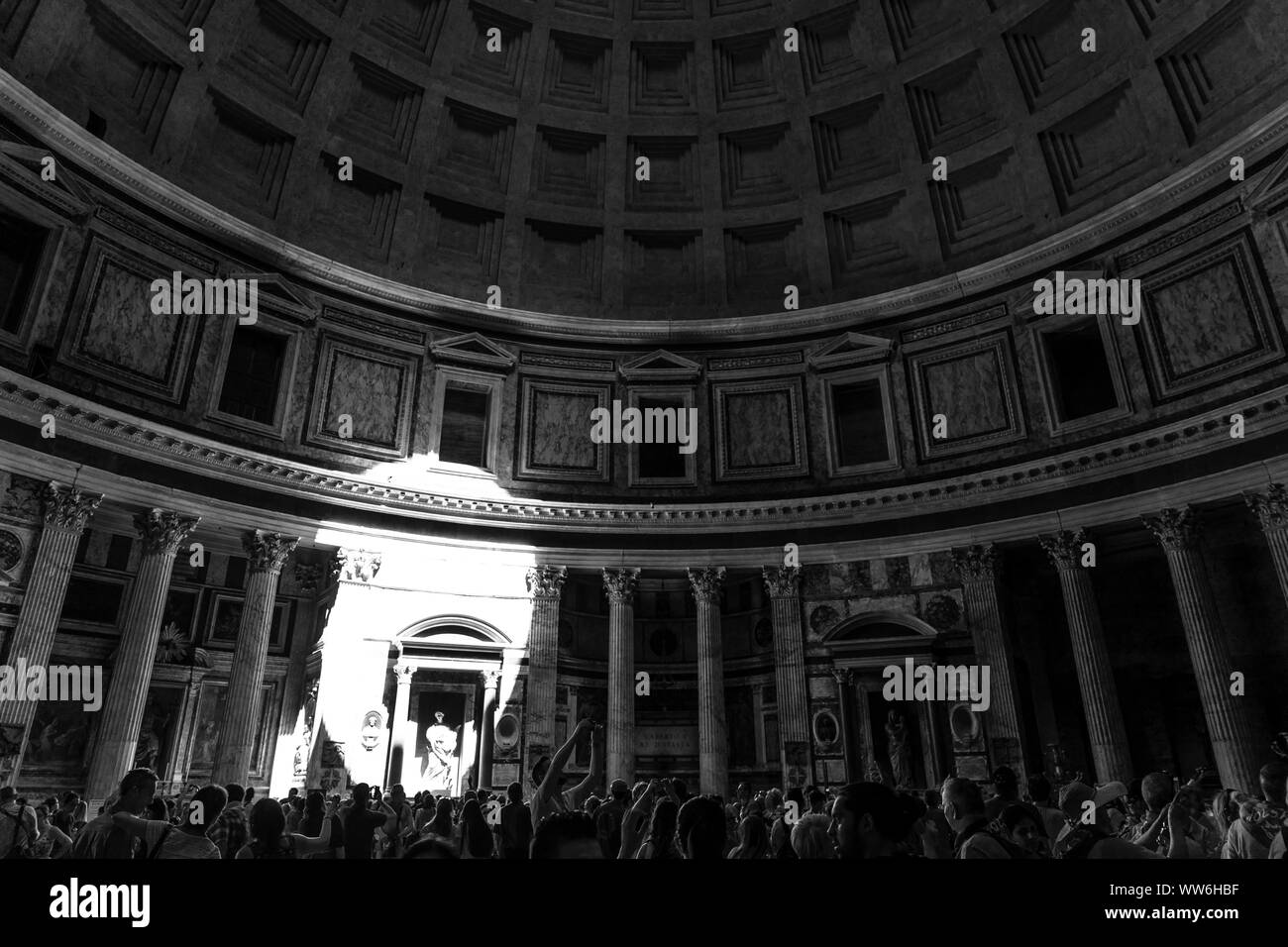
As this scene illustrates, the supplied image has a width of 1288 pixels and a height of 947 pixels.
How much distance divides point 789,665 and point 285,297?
64.8 ft

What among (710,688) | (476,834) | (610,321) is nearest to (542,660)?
(710,688)

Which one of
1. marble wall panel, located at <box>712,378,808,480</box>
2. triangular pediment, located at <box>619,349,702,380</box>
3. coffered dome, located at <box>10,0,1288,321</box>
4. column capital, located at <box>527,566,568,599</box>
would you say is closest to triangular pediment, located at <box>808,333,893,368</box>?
marble wall panel, located at <box>712,378,808,480</box>

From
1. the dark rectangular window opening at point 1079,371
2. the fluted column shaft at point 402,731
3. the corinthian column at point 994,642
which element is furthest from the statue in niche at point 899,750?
the fluted column shaft at point 402,731

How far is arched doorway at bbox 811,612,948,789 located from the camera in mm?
22016

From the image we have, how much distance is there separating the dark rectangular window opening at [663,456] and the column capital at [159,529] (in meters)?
14.3

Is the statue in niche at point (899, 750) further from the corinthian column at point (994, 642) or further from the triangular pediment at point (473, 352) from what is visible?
the triangular pediment at point (473, 352)

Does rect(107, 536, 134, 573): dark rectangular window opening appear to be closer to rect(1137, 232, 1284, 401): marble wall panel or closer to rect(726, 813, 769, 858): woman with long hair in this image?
rect(726, 813, 769, 858): woman with long hair

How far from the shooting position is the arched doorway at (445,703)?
22.5 metres

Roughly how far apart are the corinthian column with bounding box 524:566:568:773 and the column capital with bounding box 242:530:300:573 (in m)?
7.49

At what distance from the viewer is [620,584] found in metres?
25.4

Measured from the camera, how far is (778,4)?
2791 centimetres

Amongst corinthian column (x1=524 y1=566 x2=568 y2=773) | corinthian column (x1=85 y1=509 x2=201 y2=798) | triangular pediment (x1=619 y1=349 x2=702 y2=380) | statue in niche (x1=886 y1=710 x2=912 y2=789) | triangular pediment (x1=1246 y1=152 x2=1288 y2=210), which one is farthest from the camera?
triangular pediment (x1=619 y1=349 x2=702 y2=380)

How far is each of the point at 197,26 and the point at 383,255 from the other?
27.0ft
